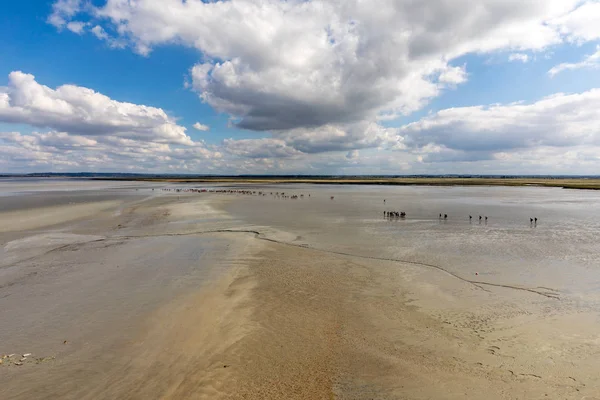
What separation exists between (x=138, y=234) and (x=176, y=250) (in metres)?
7.30

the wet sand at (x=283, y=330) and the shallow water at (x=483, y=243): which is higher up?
the shallow water at (x=483, y=243)

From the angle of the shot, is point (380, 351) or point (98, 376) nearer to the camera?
point (98, 376)

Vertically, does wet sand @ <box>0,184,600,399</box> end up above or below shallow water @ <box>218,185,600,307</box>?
below

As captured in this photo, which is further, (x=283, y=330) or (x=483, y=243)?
(x=483, y=243)

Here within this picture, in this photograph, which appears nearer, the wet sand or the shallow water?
the wet sand

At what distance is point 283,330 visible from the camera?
9438 mm

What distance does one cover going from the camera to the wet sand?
6.93m

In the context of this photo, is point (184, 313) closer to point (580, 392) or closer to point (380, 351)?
point (380, 351)

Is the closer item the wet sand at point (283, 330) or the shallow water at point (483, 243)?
the wet sand at point (283, 330)

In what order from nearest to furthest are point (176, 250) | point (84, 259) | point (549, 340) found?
point (549, 340) < point (84, 259) < point (176, 250)

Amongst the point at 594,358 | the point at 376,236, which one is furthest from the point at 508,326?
the point at 376,236

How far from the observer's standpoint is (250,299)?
11.8 m

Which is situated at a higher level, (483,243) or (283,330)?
(483,243)

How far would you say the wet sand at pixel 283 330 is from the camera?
6.93 meters
